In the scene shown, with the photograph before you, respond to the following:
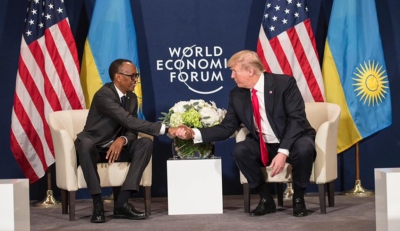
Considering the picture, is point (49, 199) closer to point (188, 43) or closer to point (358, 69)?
point (188, 43)

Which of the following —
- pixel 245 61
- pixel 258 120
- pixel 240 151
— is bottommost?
pixel 240 151

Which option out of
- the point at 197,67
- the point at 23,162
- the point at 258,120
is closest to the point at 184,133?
the point at 258,120

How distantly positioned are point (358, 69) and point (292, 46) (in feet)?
1.97

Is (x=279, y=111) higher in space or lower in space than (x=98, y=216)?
higher

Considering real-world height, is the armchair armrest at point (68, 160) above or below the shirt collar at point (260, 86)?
below

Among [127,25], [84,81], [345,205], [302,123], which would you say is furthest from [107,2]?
[345,205]

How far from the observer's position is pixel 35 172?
21.1 feet

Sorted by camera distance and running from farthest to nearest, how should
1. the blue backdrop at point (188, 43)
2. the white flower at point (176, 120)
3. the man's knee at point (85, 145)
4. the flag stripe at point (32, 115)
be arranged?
the blue backdrop at point (188, 43), the flag stripe at point (32, 115), the white flower at point (176, 120), the man's knee at point (85, 145)

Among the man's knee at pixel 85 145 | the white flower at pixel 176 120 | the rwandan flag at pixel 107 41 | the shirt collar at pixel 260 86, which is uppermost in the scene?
the rwandan flag at pixel 107 41

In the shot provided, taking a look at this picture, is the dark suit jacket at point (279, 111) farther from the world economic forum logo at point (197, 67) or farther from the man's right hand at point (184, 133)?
the world economic forum logo at point (197, 67)

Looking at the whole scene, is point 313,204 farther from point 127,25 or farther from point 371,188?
point 127,25

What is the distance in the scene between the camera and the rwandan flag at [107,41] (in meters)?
6.45

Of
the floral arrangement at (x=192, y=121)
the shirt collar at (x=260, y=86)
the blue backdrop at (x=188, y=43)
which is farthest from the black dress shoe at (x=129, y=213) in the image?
the blue backdrop at (x=188, y=43)

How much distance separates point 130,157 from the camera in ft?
18.3
